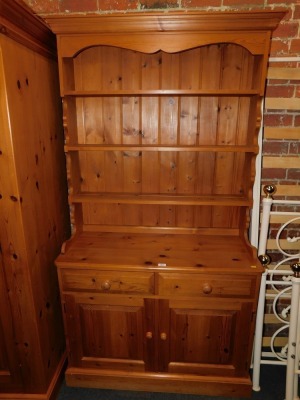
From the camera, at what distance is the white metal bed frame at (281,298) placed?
1.60m

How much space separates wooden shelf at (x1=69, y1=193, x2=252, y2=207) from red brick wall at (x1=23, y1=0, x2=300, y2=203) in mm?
299

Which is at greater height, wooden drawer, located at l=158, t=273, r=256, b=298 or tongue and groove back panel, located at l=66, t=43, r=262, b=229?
tongue and groove back panel, located at l=66, t=43, r=262, b=229

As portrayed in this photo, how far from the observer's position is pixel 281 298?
6.51 feet

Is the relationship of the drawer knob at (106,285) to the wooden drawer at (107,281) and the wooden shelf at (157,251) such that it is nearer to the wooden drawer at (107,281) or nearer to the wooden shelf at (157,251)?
the wooden drawer at (107,281)

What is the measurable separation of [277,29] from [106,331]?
6.50 ft

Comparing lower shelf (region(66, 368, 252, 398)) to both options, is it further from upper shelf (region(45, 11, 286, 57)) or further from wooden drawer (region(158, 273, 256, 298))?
upper shelf (region(45, 11, 286, 57))

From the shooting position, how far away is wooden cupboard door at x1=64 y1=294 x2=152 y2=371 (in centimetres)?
169

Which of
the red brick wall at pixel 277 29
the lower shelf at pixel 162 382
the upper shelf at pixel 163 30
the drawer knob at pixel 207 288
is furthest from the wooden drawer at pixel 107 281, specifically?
the upper shelf at pixel 163 30

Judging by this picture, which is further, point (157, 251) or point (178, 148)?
point (157, 251)

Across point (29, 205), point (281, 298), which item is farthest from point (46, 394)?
point (281, 298)

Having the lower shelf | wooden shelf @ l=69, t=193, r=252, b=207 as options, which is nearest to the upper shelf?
Result: wooden shelf @ l=69, t=193, r=252, b=207

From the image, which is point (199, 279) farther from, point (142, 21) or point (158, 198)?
point (142, 21)

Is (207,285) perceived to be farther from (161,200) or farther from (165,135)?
(165,135)

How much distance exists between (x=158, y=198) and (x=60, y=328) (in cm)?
109
